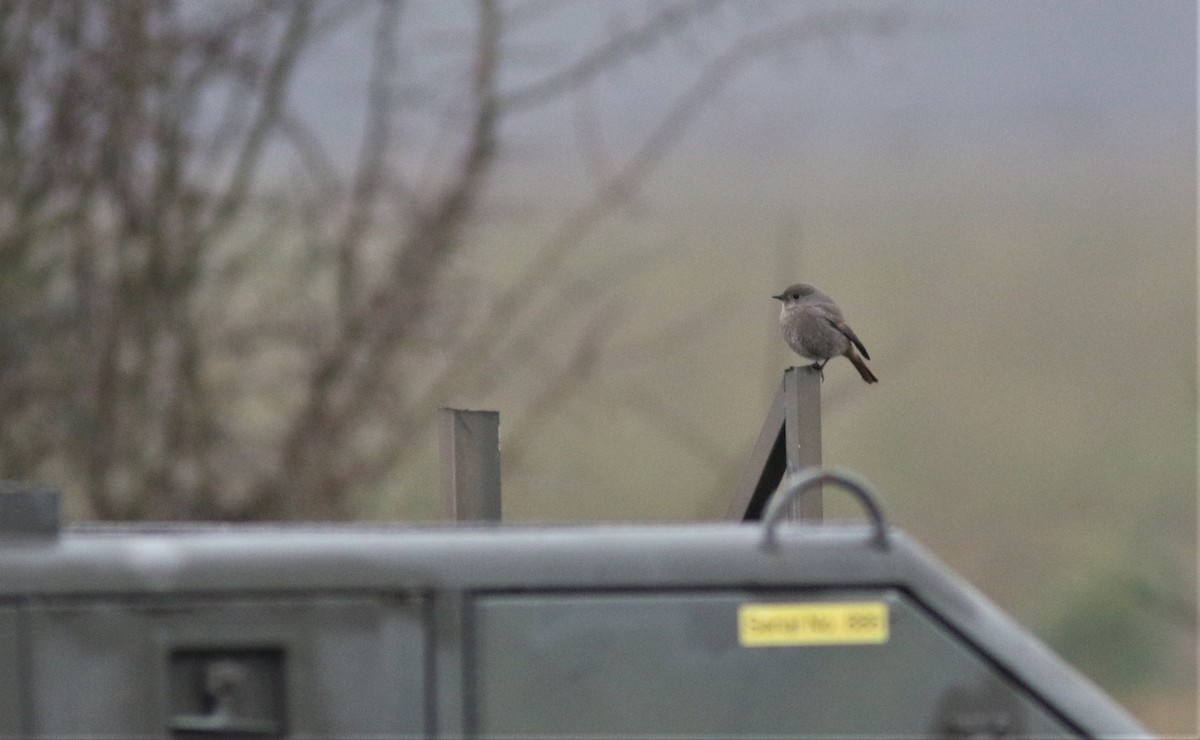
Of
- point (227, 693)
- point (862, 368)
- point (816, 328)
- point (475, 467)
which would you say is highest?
point (816, 328)

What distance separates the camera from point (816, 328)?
4387 mm

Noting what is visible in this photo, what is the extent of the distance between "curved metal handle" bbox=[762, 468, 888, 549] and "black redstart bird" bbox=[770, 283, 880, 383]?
2334 mm

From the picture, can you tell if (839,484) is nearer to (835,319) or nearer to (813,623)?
(813,623)

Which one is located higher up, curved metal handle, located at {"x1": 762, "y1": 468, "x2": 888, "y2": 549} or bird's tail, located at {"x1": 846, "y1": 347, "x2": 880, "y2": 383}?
bird's tail, located at {"x1": 846, "y1": 347, "x2": 880, "y2": 383}

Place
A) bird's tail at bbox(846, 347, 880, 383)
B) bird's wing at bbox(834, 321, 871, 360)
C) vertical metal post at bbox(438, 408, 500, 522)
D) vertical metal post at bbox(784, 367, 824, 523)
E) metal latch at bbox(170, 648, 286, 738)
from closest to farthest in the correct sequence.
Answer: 1. metal latch at bbox(170, 648, 286, 738)
2. vertical metal post at bbox(784, 367, 824, 523)
3. vertical metal post at bbox(438, 408, 500, 522)
4. bird's wing at bbox(834, 321, 871, 360)
5. bird's tail at bbox(846, 347, 880, 383)

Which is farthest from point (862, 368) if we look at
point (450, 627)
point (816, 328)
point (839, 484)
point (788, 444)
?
point (450, 627)

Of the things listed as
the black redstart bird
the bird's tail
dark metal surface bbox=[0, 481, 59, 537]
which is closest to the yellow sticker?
dark metal surface bbox=[0, 481, 59, 537]

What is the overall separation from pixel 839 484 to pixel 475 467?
1079 mm

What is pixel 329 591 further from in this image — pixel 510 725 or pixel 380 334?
pixel 380 334

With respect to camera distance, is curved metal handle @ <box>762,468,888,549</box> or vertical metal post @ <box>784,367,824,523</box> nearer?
curved metal handle @ <box>762,468,888,549</box>

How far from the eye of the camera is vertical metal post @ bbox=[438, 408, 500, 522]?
9.63 feet

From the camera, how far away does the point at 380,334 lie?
7.05 metres

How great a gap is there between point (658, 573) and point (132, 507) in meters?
5.45

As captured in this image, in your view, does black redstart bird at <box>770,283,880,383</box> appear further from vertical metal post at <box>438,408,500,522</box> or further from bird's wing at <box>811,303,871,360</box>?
vertical metal post at <box>438,408,500,522</box>
